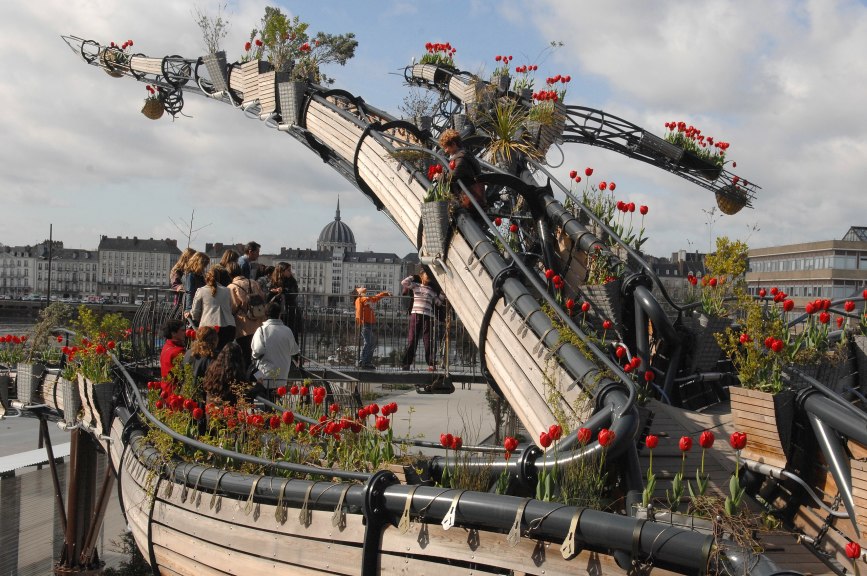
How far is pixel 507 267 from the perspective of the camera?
6.25 metres

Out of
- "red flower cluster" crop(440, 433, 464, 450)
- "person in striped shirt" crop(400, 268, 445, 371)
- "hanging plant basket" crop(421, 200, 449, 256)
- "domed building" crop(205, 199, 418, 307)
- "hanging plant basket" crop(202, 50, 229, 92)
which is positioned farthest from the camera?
"domed building" crop(205, 199, 418, 307)

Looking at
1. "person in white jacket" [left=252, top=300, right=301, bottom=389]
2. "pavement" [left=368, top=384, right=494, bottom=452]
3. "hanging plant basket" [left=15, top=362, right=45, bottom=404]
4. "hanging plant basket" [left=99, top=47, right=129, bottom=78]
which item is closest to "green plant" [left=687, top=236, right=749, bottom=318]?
"person in white jacket" [left=252, top=300, right=301, bottom=389]

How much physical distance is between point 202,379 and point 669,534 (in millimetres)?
3928

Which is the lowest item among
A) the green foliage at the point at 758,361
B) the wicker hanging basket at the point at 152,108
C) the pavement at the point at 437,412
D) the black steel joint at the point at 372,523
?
the pavement at the point at 437,412

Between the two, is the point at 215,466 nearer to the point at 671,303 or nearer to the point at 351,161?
the point at 671,303

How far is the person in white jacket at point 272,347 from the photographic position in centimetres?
745

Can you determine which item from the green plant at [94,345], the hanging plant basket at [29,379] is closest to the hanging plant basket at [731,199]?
the green plant at [94,345]

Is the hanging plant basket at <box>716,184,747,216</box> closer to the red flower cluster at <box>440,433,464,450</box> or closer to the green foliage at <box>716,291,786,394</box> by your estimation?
the green foliage at <box>716,291,786,394</box>

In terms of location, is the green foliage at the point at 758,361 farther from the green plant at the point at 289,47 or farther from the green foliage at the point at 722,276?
the green plant at the point at 289,47

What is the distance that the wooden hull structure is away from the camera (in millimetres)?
3369

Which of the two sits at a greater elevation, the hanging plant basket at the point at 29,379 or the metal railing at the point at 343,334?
the metal railing at the point at 343,334

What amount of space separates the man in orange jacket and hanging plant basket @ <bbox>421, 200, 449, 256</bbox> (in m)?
3.24

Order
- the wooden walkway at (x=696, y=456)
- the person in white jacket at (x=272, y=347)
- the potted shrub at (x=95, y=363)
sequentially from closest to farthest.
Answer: the wooden walkway at (x=696, y=456)
the person in white jacket at (x=272, y=347)
the potted shrub at (x=95, y=363)

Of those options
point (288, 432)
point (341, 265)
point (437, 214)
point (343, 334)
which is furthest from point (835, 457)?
point (341, 265)
